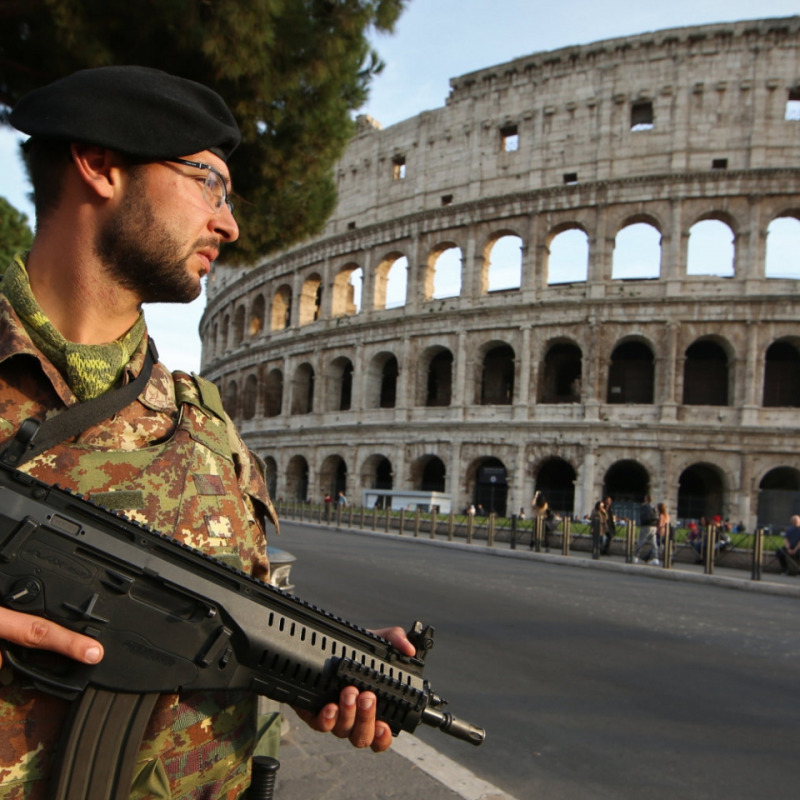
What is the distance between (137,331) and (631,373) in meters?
26.2

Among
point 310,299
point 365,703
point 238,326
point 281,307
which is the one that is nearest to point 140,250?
point 365,703

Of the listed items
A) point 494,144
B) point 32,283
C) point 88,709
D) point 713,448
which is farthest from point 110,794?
point 494,144

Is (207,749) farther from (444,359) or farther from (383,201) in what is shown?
(383,201)

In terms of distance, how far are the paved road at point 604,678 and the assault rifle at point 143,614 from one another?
8.33ft

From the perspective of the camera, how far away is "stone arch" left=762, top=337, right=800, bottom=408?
79.4 feet

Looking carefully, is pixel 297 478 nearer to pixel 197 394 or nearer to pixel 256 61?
pixel 256 61

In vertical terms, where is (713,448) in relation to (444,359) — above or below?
below

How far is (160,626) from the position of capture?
3.96 feet

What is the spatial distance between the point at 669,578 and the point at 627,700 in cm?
849

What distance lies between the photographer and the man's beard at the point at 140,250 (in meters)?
1.31

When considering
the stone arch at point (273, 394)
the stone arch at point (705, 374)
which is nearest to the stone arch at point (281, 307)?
the stone arch at point (273, 394)

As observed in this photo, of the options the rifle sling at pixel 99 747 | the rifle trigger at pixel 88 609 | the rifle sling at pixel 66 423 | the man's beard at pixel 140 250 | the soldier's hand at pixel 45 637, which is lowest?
the rifle sling at pixel 99 747

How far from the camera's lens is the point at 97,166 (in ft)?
4.24

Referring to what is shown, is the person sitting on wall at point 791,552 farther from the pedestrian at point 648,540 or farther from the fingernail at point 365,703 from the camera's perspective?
the fingernail at point 365,703
